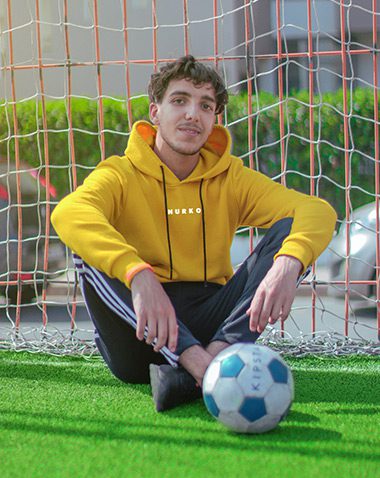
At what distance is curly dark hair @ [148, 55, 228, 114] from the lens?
11.8ft

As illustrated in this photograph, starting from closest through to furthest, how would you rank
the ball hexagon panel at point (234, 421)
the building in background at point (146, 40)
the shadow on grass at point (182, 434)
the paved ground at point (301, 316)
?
the shadow on grass at point (182, 434)
the ball hexagon panel at point (234, 421)
the paved ground at point (301, 316)
the building in background at point (146, 40)

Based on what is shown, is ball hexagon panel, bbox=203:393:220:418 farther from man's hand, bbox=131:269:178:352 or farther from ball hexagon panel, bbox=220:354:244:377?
man's hand, bbox=131:269:178:352

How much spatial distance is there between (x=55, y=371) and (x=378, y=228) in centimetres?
181

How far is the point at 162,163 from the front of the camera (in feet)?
12.1

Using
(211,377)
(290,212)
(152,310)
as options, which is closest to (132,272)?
(152,310)

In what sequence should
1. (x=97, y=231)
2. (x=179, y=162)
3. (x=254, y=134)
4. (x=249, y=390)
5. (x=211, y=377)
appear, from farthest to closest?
(x=254, y=134) → (x=179, y=162) → (x=97, y=231) → (x=211, y=377) → (x=249, y=390)

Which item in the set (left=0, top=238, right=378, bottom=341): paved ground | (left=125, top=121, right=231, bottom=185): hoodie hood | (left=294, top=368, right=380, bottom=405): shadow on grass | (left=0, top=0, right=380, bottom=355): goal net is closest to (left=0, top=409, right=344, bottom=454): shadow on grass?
(left=294, top=368, right=380, bottom=405): shadow on grass

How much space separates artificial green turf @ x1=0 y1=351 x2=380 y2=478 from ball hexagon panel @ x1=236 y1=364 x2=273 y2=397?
148 millimetres

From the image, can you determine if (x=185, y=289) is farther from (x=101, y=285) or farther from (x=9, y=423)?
(x=9, y=423)

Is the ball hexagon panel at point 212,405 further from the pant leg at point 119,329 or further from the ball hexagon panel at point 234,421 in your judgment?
the pant leg at point 119,329

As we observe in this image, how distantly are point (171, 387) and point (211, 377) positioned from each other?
34cm

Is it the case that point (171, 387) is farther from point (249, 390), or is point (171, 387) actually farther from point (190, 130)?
point (190, 130)

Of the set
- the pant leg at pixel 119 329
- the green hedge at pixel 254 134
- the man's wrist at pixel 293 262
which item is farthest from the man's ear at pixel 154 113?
the green hedge at pixel 254 134

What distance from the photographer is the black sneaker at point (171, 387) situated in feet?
10.5
